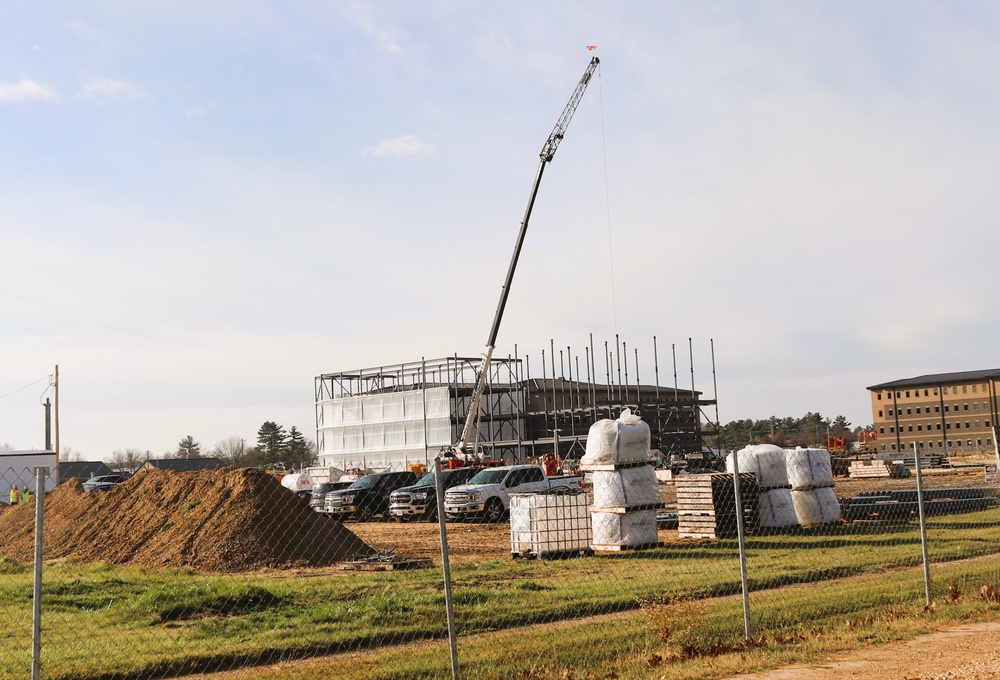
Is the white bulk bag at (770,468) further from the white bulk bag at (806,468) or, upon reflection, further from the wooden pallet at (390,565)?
the wooden pallet at (390,565)

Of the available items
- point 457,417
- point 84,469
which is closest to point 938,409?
point 457,417

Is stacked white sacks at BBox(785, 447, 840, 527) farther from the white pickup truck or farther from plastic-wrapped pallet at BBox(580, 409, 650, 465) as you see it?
the white pickup truck

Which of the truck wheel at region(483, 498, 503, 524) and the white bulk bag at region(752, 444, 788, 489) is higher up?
the white bulk bag at region(752, 444, 788, 489)

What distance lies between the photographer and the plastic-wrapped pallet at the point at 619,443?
61.1 feet

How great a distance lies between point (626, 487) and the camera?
18.4 m

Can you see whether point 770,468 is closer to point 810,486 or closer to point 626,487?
point 810,486

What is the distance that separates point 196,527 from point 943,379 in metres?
104

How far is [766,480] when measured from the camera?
21.5m

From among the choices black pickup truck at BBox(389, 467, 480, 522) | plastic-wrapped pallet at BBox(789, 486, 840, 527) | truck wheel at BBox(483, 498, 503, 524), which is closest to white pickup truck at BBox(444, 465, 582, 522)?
truck wheel at BBox(483, 498, 503, 524)

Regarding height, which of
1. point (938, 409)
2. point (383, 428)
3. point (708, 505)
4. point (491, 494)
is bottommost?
point (708, 505)

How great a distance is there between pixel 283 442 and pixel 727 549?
110m

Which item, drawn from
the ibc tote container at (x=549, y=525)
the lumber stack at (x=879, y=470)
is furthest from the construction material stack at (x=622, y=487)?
the lumber stack at (x=879, y=470)

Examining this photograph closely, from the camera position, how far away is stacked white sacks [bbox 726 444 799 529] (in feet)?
70.1

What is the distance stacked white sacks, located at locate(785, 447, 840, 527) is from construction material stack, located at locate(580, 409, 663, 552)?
473 centimetres
